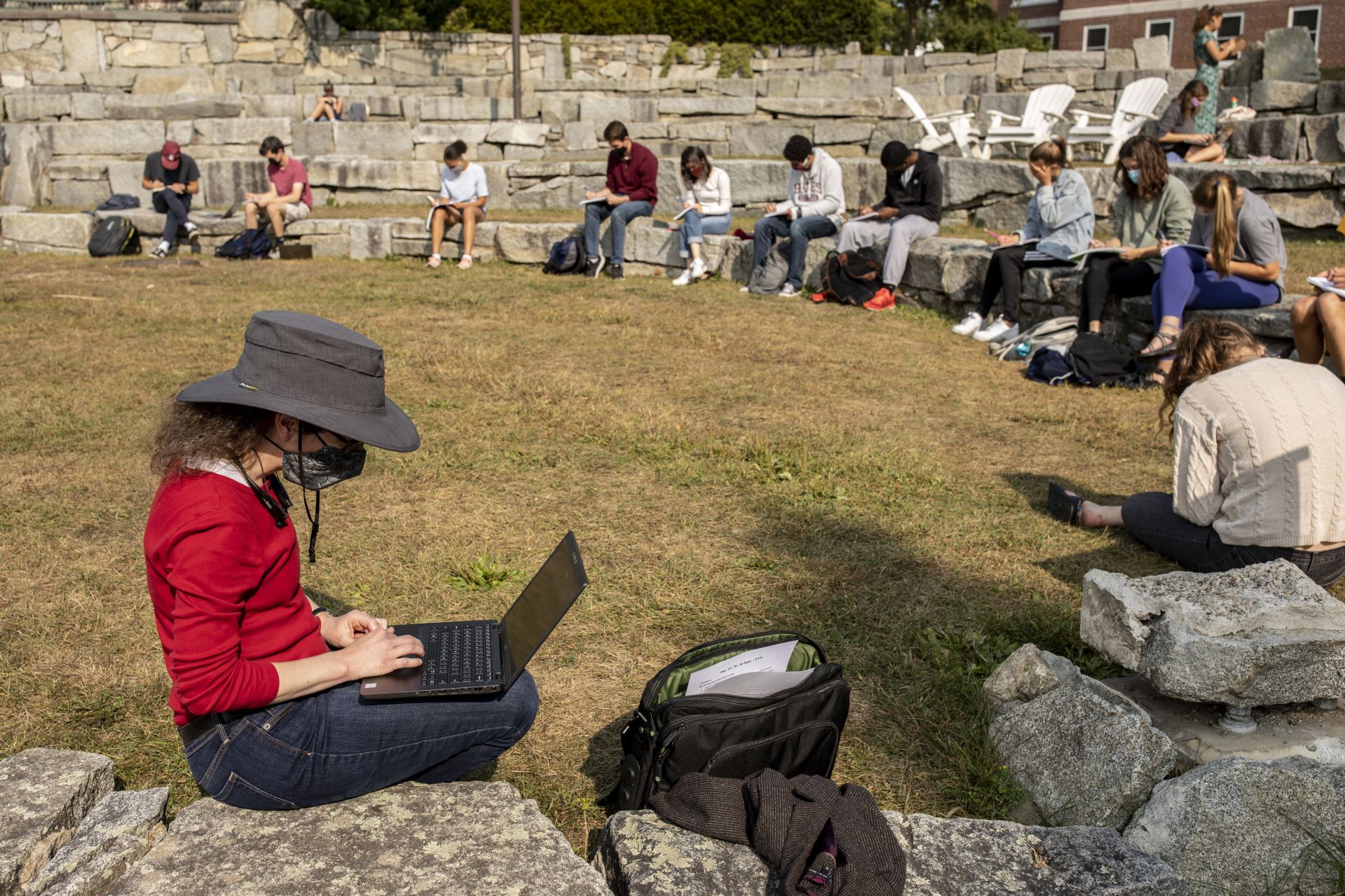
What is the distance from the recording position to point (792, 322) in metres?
8.48

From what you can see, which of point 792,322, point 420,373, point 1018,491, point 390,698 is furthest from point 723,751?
point 792,322

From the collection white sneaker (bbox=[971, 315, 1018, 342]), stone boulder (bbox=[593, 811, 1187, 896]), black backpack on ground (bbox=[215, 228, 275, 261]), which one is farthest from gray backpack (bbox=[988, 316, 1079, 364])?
black backpack on ground (bbox=[215, 228, 275, 261])

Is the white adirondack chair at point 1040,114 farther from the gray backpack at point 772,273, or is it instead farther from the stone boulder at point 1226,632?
the stone boulder at point 1226,632

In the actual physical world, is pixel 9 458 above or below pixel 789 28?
below

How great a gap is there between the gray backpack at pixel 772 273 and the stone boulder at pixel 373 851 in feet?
25.5

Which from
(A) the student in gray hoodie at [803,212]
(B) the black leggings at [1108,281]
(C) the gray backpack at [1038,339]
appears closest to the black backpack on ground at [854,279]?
(A) the student in gray hoodie at [803,212]

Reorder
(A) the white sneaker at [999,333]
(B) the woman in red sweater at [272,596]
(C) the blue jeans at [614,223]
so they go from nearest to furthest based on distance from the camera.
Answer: (B) the woman in red sweater at [272,596] → (A) the white sneaker at [999,333] → (C) the blue jeans at [614,223]

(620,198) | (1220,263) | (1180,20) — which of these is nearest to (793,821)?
(1220,263)

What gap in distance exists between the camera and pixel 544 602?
8.38 feet

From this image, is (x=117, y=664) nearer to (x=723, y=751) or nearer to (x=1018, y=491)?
(x=723, y=751)

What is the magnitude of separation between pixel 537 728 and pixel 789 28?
83.2 feet

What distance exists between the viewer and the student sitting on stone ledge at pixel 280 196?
12.1m

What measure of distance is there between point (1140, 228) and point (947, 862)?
5.92 metres

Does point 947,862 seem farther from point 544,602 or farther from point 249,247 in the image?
point 249,247
